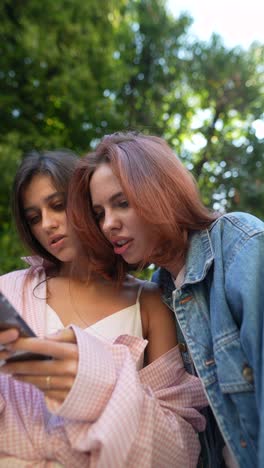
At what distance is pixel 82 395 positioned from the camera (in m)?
1.30

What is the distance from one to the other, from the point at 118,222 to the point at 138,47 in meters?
7.30

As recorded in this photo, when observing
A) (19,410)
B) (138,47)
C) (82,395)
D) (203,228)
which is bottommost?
(19,410)

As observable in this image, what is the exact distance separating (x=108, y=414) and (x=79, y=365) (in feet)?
0.56

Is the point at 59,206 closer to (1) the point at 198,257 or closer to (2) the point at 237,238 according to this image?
(1) the point at 198,257

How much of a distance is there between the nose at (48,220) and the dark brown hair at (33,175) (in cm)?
13

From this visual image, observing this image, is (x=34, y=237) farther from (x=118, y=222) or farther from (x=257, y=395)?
(x=257, y=395)

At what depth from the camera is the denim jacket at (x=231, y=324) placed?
139 cm

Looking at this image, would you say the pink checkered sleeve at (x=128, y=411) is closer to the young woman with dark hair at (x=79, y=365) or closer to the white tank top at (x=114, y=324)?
the young woman with dark hair at (x=79, y=365)

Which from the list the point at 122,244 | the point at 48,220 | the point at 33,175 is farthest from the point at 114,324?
the point at 33,175

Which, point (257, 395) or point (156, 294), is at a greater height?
point (156, 294)

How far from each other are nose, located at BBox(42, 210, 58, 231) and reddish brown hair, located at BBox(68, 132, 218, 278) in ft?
0.51

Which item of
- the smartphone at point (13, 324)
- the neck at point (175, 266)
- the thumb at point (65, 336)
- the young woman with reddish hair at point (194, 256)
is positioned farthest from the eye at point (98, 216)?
the smartphone at point (13, 324)

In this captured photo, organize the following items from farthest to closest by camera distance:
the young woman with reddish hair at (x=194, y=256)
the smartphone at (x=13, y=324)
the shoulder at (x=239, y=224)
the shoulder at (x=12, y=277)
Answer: the shoulder at (x=12, y=277) < the shoulder at (x=239, y=224) < the young woman with reddish hair at (x=194, y=256) < the smartphone at (x=13, y=324)

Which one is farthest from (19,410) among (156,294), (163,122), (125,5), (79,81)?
(125,5)
